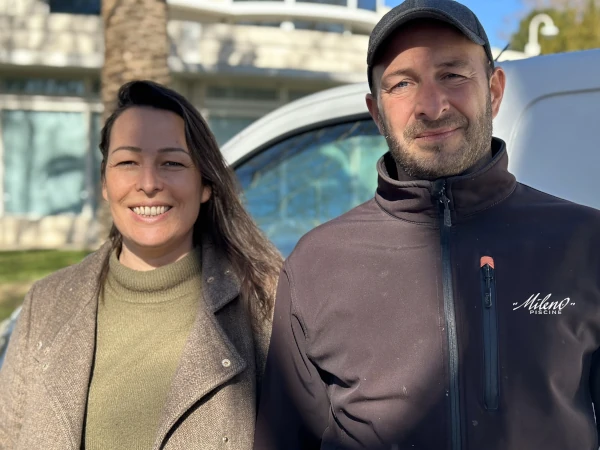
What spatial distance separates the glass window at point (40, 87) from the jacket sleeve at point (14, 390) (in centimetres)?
1265

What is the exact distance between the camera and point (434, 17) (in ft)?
5.19

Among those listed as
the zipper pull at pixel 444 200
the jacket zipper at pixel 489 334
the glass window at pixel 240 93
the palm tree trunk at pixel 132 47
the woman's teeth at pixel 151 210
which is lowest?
the jacket zipper at pixel 489 334

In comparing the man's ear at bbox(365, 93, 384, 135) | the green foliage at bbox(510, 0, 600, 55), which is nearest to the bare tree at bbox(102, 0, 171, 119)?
the man's ear at bbox(365, 93, 384, 135)

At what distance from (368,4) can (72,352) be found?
712 inches

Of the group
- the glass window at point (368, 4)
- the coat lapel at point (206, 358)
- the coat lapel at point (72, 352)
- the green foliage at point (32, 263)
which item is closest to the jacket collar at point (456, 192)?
the coat lapel at point (206, 358)

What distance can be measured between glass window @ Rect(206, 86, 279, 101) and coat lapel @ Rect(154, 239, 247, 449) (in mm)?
12668

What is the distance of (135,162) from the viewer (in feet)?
7.16

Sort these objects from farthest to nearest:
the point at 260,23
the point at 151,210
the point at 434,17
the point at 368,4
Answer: the point at 368,4
the point at 260,23
the point at 151,210
the point at 434,17

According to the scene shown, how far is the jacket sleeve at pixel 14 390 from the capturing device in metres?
2.20

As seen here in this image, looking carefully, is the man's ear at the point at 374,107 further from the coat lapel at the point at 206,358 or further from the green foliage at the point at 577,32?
the green foliage at the point at 577,32

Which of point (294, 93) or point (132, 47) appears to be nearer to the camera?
point (132, 47)

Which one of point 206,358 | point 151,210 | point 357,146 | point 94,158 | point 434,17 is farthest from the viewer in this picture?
point 94,158

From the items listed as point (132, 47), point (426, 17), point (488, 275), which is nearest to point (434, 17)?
point (426, 17)

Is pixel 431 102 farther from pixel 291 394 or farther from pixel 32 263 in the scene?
pixel 32 263
